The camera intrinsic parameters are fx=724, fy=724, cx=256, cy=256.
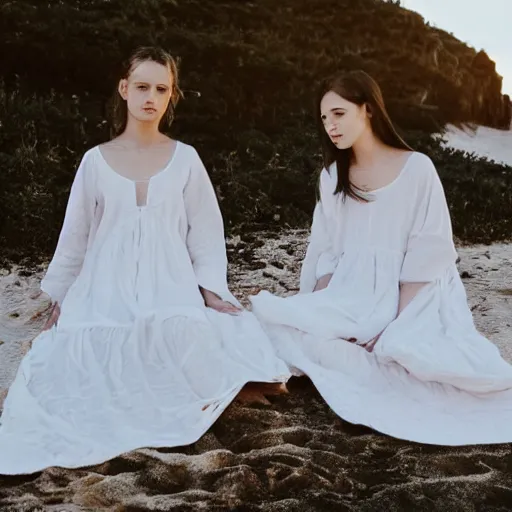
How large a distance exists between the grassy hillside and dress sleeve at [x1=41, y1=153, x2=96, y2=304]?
7.57ft

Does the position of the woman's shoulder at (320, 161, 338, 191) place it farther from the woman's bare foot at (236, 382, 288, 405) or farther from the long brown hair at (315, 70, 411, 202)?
the woman's bare foot at (236, 382, 288, 405)

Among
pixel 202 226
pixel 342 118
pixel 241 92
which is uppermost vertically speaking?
pixel 241 92

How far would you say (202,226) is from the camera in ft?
10.2

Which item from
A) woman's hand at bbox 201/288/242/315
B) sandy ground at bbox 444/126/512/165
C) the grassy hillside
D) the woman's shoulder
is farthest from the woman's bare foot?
sandy ground at bbox 444/126/512/165

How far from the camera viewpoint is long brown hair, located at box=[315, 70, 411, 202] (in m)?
2.93

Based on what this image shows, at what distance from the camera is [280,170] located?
23.0ft

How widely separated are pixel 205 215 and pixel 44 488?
1.40 metres

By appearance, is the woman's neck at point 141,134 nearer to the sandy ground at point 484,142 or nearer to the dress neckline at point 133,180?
the dress neckline at point 133,180

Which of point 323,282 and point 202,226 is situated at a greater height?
point 202,226

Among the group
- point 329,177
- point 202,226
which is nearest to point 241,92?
point 329,177

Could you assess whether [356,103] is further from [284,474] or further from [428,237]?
[284,474]

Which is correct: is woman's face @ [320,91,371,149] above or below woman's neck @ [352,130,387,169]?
above

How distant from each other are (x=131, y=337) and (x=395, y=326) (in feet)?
3.25

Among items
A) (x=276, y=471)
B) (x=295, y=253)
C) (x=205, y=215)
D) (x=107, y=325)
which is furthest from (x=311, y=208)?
(x=276, y=471)
